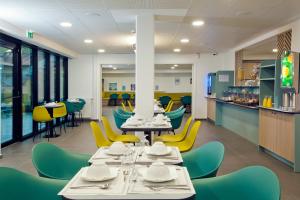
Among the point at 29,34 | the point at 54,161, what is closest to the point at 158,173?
the point at 54,161

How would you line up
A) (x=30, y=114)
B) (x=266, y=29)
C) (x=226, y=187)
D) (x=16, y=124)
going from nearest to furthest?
(x=226, y=187) < (x=266, y=29) < (x=16, y=124) < (x=30, y=114)

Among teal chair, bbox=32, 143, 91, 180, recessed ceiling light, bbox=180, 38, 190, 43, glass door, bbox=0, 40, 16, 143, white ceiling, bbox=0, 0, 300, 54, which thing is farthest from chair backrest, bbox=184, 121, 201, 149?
glass door, bbox=0, 40, 16, 143

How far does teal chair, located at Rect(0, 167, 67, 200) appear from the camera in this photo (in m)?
1.84

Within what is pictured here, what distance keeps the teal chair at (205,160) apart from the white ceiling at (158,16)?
263cm

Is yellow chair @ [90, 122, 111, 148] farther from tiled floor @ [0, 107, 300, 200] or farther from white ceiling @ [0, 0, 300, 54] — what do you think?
white ceiling @ [0, 0, 300, 54]

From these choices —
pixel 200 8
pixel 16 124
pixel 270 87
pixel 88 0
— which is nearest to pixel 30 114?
pixel 16 124

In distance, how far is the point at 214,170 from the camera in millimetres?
2467

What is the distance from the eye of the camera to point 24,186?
6.38 feet

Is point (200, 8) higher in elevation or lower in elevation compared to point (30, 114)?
higher

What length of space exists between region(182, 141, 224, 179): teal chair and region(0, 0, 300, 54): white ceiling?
8.64ft

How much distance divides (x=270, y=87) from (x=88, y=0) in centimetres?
417

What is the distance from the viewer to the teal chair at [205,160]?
2545 mm

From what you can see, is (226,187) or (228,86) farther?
(228,86)

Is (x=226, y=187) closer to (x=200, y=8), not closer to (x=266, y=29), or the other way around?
(x=200, y=8)
